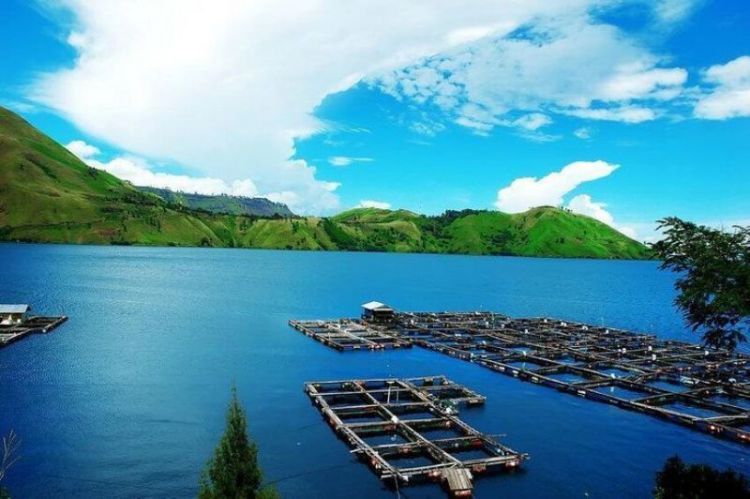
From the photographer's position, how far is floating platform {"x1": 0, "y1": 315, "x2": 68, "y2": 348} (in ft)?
306

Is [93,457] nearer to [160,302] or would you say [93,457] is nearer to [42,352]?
[42,352]

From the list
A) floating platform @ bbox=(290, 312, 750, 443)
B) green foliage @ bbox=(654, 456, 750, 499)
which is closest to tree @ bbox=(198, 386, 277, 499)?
green foliage @ bbox=(654, 456, 750, 499)

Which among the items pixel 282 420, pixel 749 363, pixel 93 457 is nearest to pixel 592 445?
pixel 282 420

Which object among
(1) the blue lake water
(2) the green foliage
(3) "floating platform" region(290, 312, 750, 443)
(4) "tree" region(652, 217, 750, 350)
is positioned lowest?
(1) the blue lake water

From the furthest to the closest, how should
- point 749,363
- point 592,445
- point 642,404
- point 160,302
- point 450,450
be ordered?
1. point 160,302
2. point 749,363
3. point 642,404
4. point 592,445
5. point 450,450

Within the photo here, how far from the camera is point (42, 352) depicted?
87.1 metres

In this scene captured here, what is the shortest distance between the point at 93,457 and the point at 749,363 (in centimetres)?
10131

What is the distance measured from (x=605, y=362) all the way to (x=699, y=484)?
209 feet

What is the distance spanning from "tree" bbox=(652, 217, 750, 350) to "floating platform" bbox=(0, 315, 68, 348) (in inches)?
3918

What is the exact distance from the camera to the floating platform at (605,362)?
222 feet

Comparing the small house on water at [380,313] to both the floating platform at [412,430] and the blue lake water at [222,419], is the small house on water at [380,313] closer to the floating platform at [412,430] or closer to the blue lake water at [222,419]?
the blue lake water at [222,419]

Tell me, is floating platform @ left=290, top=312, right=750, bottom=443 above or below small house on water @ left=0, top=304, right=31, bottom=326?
above

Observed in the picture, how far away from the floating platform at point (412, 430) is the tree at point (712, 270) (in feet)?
73.3

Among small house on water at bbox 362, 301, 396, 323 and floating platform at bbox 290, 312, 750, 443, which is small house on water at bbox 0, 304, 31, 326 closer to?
floating platform at bbox 290, 312, 750, 443
